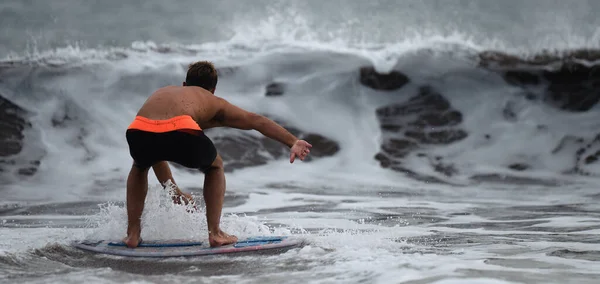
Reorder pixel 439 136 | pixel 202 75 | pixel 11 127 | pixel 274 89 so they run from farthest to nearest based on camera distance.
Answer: pixel 274 89 → pixel 439 136 → pixel 11 127 → pixel 202 75

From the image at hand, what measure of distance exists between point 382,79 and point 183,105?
9.81 m

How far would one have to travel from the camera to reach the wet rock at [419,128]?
1120 centimetres

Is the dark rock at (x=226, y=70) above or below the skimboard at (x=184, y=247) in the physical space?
above

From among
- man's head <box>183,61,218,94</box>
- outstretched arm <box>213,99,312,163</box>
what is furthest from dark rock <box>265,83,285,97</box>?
outstretched arm <box>213,99,312,163</box>

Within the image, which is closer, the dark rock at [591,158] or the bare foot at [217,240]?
the bare foot at [217,240]

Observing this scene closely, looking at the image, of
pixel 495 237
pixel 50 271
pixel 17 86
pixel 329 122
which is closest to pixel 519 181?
pixel 329 122

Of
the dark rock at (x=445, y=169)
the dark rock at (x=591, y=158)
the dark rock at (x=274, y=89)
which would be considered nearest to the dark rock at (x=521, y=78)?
the dark rock at (x=591, y=158)

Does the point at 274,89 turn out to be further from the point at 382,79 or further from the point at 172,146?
the point at 172,146

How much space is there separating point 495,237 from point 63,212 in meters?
4.11

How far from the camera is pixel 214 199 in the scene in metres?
4.40

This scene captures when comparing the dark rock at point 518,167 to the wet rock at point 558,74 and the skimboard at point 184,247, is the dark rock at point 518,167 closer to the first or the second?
the wet rock at point 558,74

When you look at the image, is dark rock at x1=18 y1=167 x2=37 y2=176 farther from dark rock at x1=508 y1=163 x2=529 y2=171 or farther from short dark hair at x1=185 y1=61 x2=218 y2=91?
dark rock at x1=508 y1=163 x2=529 y2=171

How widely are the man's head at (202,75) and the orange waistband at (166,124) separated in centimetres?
42

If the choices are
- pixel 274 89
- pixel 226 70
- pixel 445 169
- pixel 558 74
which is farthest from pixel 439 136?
pixel 226 70
